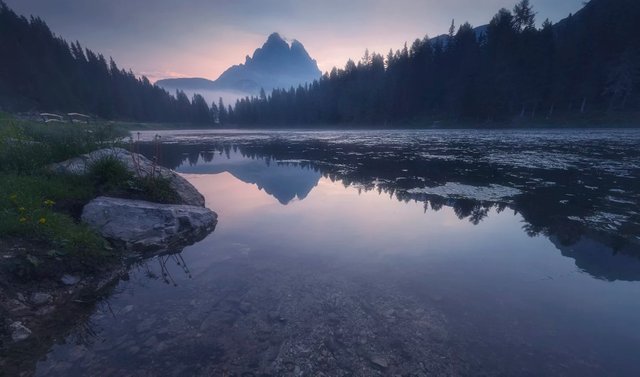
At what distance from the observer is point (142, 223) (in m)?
7.22

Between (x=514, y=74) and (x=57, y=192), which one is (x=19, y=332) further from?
(x=514, y=74)

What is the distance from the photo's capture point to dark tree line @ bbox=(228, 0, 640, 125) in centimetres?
5091

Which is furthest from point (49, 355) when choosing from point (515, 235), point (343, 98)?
point (343, 98)

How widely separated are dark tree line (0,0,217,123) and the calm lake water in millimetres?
86483

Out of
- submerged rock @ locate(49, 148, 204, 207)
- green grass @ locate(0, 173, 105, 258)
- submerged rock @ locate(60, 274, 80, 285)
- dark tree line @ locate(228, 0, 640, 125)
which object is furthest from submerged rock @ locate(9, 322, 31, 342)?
dark tree line @ locate(228, 0, 640, 125)

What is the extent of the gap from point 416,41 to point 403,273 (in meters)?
97.4

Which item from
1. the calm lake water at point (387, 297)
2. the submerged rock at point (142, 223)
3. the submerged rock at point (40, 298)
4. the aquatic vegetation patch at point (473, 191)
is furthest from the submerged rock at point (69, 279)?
the aquatic vegetation patch at point (473, 191)

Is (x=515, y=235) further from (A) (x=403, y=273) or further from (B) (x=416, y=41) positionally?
(B) (x=416, y=41)

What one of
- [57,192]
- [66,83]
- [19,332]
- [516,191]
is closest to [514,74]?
[516,191]

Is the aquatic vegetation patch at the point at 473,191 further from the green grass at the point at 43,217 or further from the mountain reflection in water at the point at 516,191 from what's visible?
the green grass at the point at 43,217

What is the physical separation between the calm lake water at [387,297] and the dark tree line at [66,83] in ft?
284

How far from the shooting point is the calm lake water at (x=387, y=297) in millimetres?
3641

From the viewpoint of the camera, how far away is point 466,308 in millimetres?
4625

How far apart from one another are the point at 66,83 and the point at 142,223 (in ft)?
393
